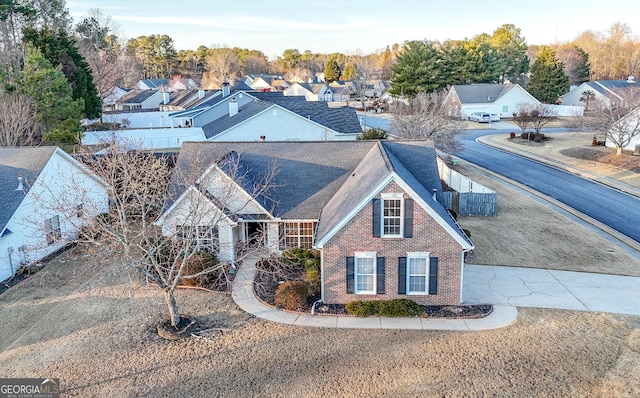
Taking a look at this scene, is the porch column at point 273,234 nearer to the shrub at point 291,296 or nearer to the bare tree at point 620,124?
the shrub at point 291,296

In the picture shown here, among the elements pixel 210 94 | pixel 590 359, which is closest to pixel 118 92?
pixel 210 94

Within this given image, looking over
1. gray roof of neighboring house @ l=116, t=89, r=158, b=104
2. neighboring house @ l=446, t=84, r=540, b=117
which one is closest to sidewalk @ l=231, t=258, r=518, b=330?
neighboring house @ l=446, t=84, r=540, b=117

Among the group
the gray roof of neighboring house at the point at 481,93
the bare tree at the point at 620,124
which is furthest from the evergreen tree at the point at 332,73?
the bare tree at the point at 620,124

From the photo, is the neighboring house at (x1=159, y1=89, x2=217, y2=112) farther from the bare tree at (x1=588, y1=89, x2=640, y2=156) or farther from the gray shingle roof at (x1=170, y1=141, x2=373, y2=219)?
the bare tree at (x1=588, y1=89, x2=640, y2=156)

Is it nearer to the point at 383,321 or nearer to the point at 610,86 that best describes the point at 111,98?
the point at 383,321

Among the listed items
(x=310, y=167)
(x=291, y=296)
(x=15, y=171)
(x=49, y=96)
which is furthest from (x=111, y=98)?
(x=291, y=296)

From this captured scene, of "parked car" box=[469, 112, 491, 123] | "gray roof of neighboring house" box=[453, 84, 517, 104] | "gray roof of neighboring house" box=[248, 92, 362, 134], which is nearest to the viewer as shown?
"gray roof of neighboring house" box=[248, 92, 362, 134]

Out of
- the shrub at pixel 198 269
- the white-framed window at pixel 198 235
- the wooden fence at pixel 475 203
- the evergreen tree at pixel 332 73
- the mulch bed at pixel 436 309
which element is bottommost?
the mulch bed at pixel 436 309
